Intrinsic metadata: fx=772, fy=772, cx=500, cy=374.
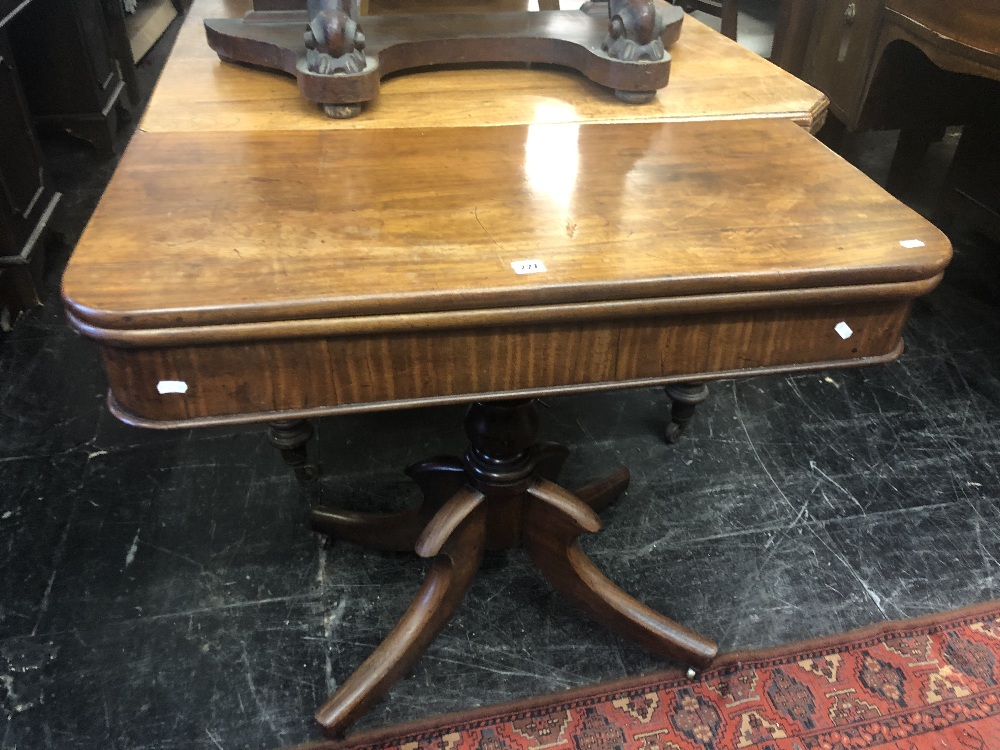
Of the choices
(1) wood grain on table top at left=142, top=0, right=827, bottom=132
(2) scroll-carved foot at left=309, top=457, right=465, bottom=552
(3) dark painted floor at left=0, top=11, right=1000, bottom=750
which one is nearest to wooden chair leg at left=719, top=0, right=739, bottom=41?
(3) dark painted floor at left=0, top=11, right=1000, bottom=750

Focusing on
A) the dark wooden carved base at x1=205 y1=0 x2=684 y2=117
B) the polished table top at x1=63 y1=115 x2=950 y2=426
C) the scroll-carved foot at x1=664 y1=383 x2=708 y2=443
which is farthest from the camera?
the scroll-carved foot at x1=664 y1=383 x2=708 y2=443

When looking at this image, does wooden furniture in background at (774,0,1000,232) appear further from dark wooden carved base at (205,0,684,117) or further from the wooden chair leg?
dark wooden carved base at (205,0,684,117)

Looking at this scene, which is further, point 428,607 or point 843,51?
point 843,51

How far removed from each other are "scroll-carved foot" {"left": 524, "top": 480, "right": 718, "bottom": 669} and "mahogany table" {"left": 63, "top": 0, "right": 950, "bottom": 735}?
45 cm

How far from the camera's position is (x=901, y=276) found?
0.67 metres

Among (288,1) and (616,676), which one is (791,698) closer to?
(616,676)

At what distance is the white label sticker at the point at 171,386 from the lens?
63cm

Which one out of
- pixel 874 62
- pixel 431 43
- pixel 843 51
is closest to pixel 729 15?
pixel 843 51

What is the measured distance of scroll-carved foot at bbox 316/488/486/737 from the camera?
102 cm


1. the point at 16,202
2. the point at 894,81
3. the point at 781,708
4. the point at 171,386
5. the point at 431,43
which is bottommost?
the point at 781,708

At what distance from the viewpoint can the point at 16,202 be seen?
1874 mm

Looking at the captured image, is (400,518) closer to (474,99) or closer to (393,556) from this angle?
(393,556)

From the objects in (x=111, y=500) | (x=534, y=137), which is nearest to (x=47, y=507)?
(x=111, y=500)

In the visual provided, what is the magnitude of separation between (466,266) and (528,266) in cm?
5
